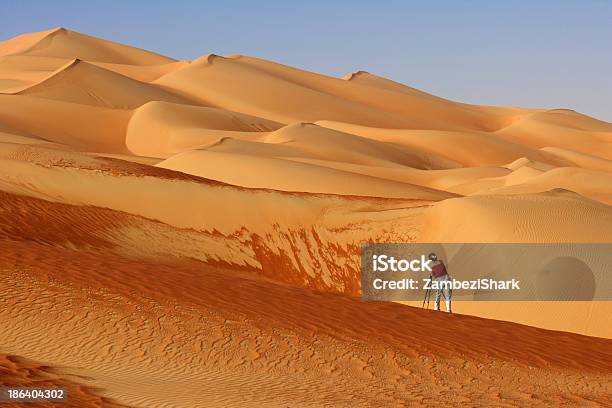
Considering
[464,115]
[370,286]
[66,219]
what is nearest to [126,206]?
[66,219]

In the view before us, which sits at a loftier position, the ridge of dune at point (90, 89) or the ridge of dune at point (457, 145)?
the ridge of dune at point (90, 89)

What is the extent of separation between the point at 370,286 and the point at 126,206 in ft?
22.2

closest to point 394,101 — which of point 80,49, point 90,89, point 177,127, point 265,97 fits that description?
point 265,97

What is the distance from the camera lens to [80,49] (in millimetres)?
114812

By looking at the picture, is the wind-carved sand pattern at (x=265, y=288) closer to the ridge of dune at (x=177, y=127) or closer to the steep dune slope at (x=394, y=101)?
the ridge of dune at (x=177, y=127)

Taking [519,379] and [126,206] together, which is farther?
[126,206]

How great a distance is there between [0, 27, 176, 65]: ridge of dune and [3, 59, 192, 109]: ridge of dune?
41105 millimetres

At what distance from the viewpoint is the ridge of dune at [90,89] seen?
6588 centimetres

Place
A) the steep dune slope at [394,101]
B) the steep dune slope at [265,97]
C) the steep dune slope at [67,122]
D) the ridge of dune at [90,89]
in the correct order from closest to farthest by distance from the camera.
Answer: the steep dune slope at [67,122]
the ridge of dune at [90,89]
the steep dune slope at [265,97]
the steep dune slope at [394,101]

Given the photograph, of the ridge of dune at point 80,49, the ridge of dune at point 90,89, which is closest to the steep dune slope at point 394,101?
the ridge of dune at point 80,49

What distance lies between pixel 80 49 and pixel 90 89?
50.2 m

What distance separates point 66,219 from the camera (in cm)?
1716

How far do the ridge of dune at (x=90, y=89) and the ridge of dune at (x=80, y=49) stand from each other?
41.1m

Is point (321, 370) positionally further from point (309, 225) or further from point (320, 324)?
point (309, 225)
